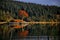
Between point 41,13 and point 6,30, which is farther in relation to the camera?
point 41,13

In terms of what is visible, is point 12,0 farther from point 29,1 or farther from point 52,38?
point 52,38

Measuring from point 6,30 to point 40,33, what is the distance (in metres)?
0.44

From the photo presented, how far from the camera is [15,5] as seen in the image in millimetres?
2098

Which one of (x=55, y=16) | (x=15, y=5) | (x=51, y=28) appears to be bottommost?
(x=51, y=28)

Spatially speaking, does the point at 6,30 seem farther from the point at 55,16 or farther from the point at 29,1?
the point at 55,16

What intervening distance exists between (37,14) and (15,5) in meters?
0.31

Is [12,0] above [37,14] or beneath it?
above

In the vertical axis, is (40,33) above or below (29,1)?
below

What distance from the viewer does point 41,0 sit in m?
2.17

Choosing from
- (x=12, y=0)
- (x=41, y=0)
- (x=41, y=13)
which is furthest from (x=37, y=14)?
(x=12, y=0)

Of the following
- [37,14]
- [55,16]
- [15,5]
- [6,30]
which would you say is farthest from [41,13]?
[6,30]

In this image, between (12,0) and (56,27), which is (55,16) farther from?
(12,0)

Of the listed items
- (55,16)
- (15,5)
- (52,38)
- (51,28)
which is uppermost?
(15,5)

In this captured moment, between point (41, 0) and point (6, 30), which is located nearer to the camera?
point (6, 30)
